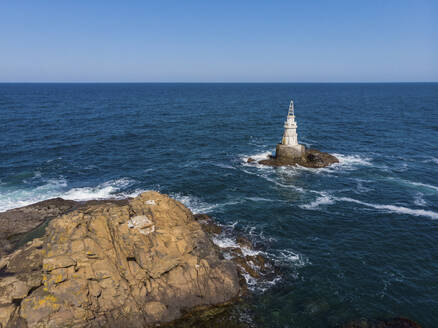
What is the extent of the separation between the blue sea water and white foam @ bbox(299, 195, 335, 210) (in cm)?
15

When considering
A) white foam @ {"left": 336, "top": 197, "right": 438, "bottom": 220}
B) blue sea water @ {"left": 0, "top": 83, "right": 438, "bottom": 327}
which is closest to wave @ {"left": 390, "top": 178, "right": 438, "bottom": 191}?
blue sea water @ {"left": 0, "top": 83, "right": 438, "bottom": 327}

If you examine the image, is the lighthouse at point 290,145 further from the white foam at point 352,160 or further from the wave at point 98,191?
the wave at point 98,191

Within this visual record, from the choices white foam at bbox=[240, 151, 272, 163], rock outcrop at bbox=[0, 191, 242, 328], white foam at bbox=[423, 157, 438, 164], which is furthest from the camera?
white foam at bbox=[240, 151, 272, 163]

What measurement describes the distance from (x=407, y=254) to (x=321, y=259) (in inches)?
370

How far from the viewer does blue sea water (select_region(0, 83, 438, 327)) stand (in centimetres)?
2477

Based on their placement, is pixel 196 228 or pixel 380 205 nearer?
pixel 196 228

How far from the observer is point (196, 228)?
27.1m

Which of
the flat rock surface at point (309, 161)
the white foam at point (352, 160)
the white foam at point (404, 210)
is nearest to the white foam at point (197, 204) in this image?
the flat rock surface at point (309, 161)

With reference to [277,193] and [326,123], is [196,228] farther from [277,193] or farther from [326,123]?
[326,123]

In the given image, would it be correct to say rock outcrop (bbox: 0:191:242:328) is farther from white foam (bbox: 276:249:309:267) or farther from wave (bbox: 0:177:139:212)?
wave (bbox: 0:177:139:212)

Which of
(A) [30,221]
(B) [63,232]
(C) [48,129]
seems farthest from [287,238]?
(C) [48,129]

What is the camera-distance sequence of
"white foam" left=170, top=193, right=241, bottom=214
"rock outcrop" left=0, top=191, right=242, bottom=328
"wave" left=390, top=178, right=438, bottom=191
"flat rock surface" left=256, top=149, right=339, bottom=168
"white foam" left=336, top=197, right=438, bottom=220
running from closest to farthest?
1. "rock outcrop" left=0, top=191, right=242, bottom=328
2. "white foam" left=336, top=197, right=438, bottom=220
3. "white foam" left=170, top=193, right=241, bottom=214
4. "wave" left=390, top=178, right=438, bottom=191
5. "flat rock surface" left=256, top=149, right=339, bottom=168

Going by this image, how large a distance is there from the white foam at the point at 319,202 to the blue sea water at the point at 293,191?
0.15m

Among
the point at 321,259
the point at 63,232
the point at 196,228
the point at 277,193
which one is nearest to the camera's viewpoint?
the point at 63,232
